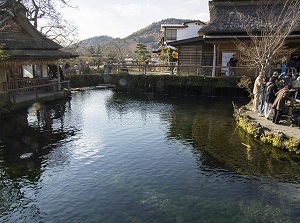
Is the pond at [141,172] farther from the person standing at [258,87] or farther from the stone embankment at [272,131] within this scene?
the person standing at [258,87]

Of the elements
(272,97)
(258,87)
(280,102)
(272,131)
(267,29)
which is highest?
(267,29)

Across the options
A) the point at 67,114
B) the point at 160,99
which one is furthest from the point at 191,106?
the point at 67,114

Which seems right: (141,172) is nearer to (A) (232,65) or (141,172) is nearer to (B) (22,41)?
(B) (22,41)

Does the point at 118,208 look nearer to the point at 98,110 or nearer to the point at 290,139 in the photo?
the point at 290,139

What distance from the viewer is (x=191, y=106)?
2092 cm

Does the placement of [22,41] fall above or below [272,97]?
above

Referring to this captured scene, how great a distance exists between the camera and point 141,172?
9625 millimetres

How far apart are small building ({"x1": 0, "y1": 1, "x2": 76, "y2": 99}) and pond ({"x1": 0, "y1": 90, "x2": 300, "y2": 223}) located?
4458 millimetres

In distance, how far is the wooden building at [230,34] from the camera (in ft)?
76.4

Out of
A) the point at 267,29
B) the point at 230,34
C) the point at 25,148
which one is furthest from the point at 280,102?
the point at 230,34

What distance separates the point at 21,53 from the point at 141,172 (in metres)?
13.9

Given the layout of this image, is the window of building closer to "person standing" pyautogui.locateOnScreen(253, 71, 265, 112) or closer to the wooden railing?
the wooden railing

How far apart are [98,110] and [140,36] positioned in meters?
126

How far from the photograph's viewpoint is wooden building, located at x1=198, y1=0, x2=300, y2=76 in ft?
76.4
